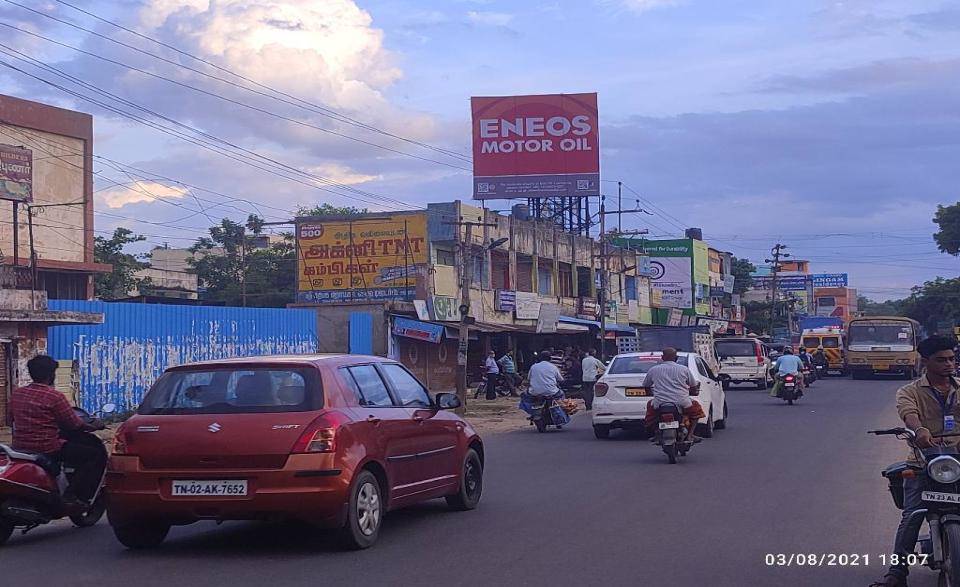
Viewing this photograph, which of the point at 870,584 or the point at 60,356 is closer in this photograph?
the point at 870,584

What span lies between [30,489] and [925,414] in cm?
671

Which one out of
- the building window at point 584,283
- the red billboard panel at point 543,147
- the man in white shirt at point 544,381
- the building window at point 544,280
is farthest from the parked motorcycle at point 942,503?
the building window at point 584,283

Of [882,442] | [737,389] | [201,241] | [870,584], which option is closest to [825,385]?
[737,389]

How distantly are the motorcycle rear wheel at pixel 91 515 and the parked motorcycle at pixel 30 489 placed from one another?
1.08 ft

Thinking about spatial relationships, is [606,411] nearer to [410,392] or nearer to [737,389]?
[410,392]

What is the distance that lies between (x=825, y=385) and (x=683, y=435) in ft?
95.7

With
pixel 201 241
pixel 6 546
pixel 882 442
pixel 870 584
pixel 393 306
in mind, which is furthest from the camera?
pixel 201 241

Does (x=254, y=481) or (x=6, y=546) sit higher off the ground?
(x=254, y=481)

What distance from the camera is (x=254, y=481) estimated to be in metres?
7.97

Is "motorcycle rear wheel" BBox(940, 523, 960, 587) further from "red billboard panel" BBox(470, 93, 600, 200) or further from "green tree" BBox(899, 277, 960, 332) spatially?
"green tree" BBox(899, 277, 960, 332)

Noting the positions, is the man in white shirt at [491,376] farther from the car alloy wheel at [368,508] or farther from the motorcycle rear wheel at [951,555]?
the motorcycle rear wheel at [951,555]

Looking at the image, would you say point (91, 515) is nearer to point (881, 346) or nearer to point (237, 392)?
point (237, 392)

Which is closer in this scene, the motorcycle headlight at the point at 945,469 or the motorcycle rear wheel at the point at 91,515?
the motorcycle headlight at the point at 945,469

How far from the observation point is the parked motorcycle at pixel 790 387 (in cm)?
2872
